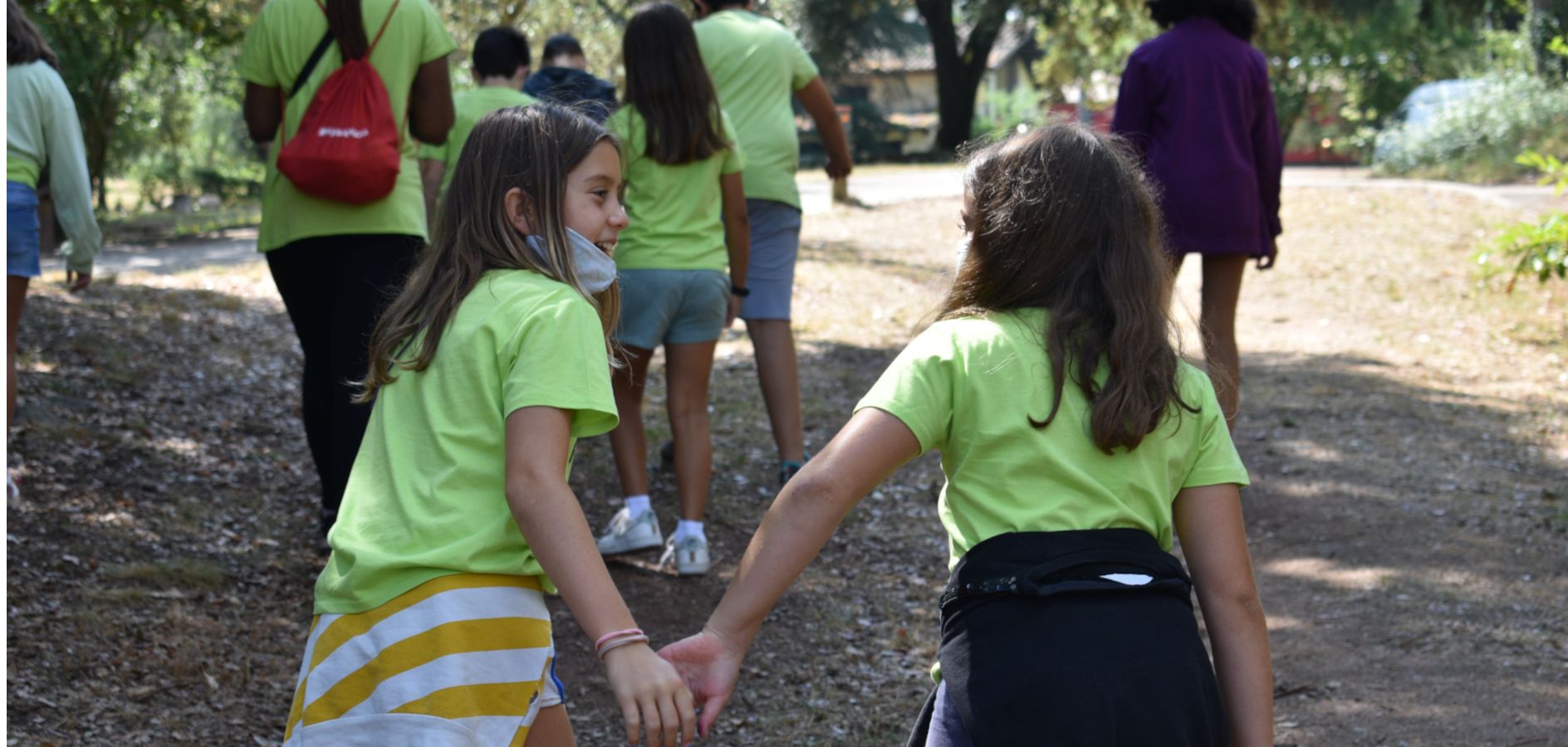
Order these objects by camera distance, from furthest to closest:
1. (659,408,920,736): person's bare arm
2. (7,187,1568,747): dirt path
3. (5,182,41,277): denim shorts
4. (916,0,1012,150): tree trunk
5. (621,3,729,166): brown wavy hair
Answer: (916,0,1012,150): tree trunk < (5,182,41,277): denim shorts < (621,3,729,166): brown wavy hair < (7,187,1568,747): dirt path < (659,408,920,736): person's bare arm

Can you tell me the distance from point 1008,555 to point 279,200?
301cm

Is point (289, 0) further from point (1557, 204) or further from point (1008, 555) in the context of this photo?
point (1557, 204)

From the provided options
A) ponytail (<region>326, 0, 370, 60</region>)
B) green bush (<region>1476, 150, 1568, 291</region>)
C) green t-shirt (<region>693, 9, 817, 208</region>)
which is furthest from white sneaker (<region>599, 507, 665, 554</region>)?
green bush (<region>1476, 150, 1568, 291</region>)

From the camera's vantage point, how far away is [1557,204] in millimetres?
13141

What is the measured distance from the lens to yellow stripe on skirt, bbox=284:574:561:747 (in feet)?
6.57

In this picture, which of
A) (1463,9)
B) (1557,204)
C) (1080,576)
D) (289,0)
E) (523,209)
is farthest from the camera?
(1463,9)

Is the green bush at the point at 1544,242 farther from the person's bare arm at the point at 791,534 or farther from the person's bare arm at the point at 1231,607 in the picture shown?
the person's bare arm at the point at 791,534

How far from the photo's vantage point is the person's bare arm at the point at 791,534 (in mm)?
1975

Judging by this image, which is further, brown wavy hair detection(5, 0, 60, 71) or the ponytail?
brown wavy hair detection(5, 0, 60, 71)

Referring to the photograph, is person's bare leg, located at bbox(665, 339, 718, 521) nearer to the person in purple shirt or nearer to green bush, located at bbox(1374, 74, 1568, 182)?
the person in purple shirt

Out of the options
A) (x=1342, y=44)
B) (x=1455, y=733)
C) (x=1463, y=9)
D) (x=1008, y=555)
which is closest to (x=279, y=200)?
(x=1008, y=555)

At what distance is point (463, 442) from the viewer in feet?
6.87

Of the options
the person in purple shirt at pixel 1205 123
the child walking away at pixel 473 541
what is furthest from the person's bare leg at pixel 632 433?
the child walking away at pixel 473 541

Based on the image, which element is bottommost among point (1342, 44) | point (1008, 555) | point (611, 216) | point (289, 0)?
point (1342, 44)
